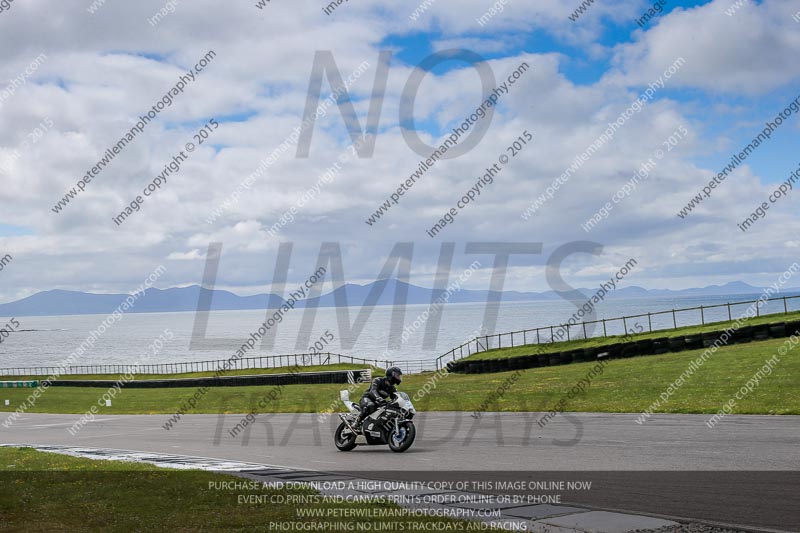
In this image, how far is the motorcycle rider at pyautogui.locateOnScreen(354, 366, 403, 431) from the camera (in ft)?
56.4

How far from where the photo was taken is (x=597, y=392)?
28359 mm

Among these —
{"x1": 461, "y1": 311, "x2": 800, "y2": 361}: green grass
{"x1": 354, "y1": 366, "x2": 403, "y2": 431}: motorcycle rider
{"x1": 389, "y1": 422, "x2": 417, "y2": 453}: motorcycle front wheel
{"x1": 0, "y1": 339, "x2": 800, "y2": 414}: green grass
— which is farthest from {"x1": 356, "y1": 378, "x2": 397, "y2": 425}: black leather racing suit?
{"x1": 461, "y1": 311, "x2": 800, "y2": 361}: green grass

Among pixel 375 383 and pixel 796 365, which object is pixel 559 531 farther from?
pixel 796 365

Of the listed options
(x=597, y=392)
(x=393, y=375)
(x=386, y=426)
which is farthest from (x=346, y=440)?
(x=597, y=392)

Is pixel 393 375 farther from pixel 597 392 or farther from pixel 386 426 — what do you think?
pixel 597 392

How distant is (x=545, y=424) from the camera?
20922 mm

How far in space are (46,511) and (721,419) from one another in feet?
50.8

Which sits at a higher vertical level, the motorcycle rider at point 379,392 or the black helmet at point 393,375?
the black helmet at point 393,375

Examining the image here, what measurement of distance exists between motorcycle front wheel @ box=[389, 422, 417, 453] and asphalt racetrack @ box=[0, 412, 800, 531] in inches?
11.7

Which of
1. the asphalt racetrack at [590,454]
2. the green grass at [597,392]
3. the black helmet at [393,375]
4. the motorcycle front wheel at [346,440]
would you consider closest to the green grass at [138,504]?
the asphalt racetrack at [590,454]

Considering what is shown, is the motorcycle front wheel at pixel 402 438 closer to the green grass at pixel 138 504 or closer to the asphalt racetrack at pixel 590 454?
the asphalt racetrack at pixel 590 454

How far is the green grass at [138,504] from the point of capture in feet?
30.9

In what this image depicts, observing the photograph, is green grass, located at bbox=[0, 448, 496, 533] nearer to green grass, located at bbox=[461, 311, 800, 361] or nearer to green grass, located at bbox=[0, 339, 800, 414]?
green grass, located at bbox=[0, 339, 800, 414]

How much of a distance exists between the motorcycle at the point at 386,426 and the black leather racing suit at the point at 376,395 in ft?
0.37
